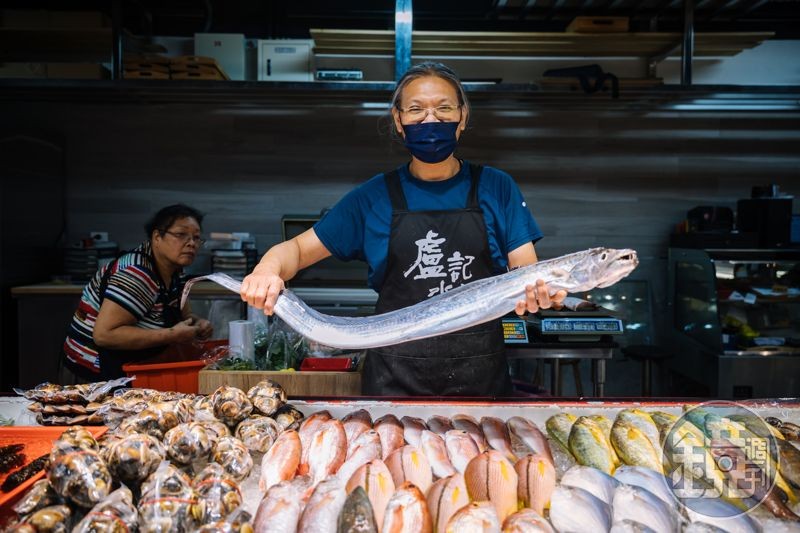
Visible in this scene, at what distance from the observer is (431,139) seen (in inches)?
89.3

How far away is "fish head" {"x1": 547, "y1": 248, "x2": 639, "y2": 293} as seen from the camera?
1537 millimetres

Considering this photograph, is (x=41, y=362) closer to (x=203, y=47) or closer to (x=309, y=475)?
(x=203, y=47)

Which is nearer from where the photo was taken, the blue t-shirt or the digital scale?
the blue t-shirt

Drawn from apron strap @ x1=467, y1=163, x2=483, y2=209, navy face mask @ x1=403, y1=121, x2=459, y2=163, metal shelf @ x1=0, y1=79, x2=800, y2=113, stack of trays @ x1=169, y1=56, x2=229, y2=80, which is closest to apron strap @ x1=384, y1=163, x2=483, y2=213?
apron strap @ x1=467, y1=163, x2=483, y2=209

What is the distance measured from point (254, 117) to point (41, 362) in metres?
2.87

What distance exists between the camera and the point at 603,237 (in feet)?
19.7

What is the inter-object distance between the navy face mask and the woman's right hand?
2.58 feet

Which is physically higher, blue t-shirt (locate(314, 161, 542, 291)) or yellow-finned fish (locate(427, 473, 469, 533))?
blue t-shirt (locate(314, 161, 542, 291))

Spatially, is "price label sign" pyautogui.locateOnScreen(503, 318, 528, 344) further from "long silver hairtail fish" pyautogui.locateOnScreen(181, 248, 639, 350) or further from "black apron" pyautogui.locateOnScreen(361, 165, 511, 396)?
"long silver hairtail fish" pyautogui.locateOnScreen(181, 248, 639, 350)

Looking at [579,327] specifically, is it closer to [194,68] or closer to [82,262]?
[194,68]

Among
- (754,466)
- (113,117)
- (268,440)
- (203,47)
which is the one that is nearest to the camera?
(754,466)

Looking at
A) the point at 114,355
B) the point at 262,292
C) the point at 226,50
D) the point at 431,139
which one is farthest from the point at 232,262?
the point at 262,292

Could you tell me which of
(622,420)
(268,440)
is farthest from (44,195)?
(622,420)

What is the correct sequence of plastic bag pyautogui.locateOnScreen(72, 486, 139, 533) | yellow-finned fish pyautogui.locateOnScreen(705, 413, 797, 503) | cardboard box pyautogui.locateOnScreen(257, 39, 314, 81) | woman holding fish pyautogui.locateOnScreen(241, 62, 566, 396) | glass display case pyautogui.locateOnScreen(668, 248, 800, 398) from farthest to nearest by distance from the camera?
cardboard box pyautogui.locateOnScreen(257, 39, 314, 81) → glass display case pyautogui.locateOnScreen(668, 248, 800, 398) → woman holding fish pyautogui.locateOnScreen(241, 62, 566, 396) → yellow-finned fish pyautogui.locateOnScreen(705, 413, 797, 503) → plastic bag pyautogui.locateOnScreen(72, 486, 139, 533)
